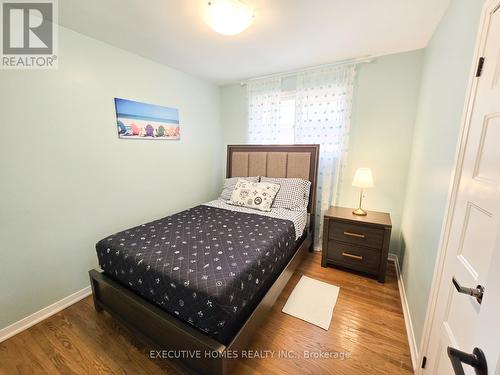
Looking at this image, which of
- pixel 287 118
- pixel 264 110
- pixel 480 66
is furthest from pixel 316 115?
pixel 480 66

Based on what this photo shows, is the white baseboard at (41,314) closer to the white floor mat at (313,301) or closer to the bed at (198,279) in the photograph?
the bed at (198,279)

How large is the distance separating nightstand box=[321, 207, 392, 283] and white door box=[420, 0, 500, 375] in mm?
1147

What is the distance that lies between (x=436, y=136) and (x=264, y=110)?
2.11 m

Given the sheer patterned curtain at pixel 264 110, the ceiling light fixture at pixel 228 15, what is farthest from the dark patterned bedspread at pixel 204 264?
the ceiling light fixture at pixel 228 15

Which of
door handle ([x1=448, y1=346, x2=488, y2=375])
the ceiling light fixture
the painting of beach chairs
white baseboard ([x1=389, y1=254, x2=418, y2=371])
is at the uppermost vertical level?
the ceiling light fixture

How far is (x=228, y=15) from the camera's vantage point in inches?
57.8

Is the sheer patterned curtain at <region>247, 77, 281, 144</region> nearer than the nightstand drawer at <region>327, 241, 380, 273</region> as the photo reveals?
No

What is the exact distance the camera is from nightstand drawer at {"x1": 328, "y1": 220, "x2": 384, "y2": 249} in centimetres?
223

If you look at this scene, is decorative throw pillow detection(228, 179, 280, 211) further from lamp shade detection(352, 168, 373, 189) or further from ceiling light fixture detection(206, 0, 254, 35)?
ceiling light fixture detection(206, 0, 254, 35)

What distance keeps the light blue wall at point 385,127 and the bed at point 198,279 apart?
1.13 metres

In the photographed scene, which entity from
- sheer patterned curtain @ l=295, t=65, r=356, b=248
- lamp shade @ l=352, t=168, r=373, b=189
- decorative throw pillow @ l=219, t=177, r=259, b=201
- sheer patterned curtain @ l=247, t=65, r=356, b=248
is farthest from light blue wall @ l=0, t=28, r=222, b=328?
lamp shade @ l=352, t=168, r=373, b=189

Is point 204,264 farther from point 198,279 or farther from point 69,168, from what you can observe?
point 69,168

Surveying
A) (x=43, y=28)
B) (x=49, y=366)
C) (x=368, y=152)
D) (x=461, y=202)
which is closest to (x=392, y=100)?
(x=368, y=152)

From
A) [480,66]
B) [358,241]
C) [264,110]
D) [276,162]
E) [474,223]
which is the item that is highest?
[264,110]
